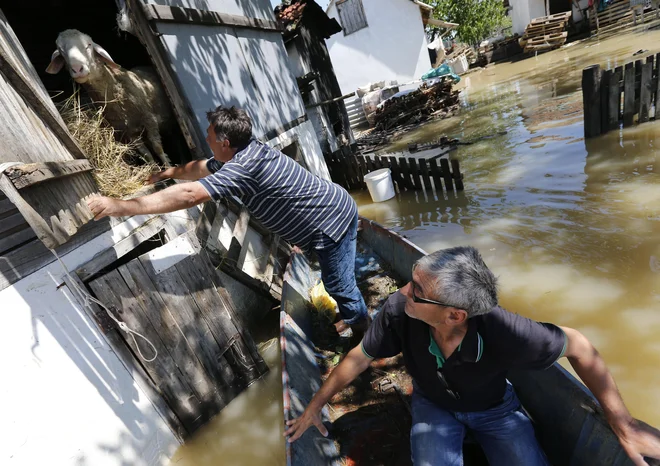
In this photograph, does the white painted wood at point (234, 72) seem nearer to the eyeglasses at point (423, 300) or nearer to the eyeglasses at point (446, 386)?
the eyeglasses at point (423, 300)

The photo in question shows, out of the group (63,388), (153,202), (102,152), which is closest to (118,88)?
(102,152)

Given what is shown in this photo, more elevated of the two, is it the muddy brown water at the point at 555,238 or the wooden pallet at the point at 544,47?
the wooden pallet at the point at 544,47

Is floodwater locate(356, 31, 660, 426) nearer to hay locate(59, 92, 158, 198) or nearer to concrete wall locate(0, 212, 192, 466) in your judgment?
concrete wall locate(0, 212, 192, 466)

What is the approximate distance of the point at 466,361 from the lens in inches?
73.6

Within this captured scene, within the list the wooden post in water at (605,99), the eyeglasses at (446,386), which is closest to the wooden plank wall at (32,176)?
the eyeglasses at (446,386)

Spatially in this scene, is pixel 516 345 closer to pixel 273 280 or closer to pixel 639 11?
pixel 273 280

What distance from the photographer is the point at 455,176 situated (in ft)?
23.1

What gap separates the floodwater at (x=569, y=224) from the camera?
131 inches

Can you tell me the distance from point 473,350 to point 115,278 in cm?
267

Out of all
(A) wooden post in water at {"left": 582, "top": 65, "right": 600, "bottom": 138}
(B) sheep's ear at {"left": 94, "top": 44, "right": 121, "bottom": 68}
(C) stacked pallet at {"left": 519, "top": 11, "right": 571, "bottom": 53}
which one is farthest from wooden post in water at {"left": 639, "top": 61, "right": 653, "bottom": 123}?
(C) stacked pallet at {"left": 519, "top": 11, "right": 571, "bottom": 53}

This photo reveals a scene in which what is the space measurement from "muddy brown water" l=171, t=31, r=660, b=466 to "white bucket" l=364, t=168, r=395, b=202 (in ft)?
0.57

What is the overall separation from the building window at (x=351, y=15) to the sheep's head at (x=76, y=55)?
72.4 feet

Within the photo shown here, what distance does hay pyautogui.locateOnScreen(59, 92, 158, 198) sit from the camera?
2953 millimetres

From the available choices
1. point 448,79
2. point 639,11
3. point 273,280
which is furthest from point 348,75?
point 273,280
